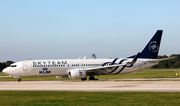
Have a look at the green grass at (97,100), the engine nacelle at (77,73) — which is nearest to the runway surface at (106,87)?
the green grass at (97,100)

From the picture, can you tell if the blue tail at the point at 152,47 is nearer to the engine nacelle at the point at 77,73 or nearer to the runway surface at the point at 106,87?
the engine nacelle at the point at 77,73

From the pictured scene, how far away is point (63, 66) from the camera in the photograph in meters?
43.3

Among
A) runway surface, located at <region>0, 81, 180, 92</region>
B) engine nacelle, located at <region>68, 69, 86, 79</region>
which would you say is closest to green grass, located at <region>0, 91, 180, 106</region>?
runway surface, located at <region>0, 81, 180, 92</region>

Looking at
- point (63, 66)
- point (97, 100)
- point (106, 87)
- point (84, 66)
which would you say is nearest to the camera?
point (97, 100)

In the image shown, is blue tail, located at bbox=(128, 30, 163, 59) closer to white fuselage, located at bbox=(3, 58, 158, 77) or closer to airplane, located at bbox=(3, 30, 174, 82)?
airplane, located at bbox=(3, 30, 174, 82)

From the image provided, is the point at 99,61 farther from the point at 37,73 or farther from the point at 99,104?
the point at 99,104

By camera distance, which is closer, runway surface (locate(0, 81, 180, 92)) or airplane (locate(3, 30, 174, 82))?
runway surface (locate(0, 81, 180, 92))

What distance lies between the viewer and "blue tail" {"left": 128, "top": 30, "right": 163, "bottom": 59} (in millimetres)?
45375

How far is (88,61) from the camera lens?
146ft

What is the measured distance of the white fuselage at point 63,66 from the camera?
42281mm

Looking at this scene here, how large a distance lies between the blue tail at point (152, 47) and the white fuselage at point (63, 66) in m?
1.11

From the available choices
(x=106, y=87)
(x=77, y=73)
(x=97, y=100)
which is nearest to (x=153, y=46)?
(x=77, y=73)

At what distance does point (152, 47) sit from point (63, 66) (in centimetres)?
1552

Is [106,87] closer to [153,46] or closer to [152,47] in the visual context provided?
[152,47]
